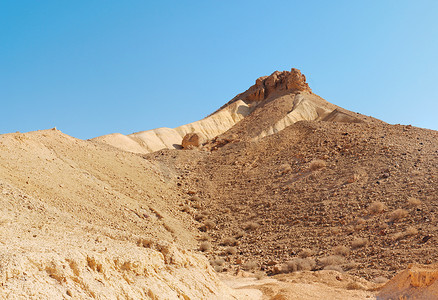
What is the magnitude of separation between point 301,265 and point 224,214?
24.1 ft

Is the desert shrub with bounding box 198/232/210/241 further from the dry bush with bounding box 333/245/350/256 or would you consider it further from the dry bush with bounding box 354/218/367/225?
the dry bush with bounding box 354/218/367/225

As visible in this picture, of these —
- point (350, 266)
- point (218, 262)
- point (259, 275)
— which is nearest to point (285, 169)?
point (218, 262)

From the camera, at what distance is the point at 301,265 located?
14164mm

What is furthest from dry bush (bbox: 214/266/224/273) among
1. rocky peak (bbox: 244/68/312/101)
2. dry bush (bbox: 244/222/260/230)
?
rocky peak (bbox: 244/68/312/101)

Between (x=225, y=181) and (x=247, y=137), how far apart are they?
9.25 meters

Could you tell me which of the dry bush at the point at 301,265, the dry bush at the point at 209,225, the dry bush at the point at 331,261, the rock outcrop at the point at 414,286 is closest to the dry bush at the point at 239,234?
the dry bush at the point at 209,225

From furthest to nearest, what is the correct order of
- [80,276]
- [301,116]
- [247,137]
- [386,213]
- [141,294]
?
[301,116] → [247,137] → [386,213] → [141,294] → [80,276]

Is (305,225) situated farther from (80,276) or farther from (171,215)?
(80,276)

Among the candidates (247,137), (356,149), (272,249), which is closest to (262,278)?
(272,249)

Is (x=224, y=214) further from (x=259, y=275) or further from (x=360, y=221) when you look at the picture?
(x=259, y=275)

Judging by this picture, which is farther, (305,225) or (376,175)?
(376,175)

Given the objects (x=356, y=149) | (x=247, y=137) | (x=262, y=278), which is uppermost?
(x=247, y=137)

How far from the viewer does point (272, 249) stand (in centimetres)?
1675

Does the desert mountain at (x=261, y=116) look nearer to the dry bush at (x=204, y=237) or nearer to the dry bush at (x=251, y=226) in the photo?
the dry bush at (x=251, y=226)
